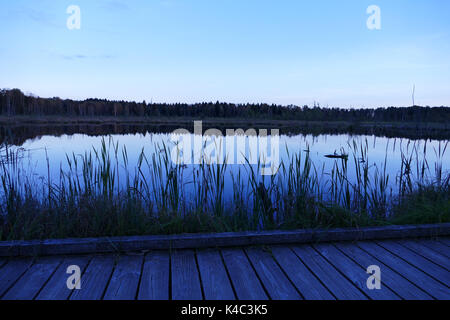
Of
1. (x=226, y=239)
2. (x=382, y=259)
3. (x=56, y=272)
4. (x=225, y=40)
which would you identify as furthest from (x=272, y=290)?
(x=225, y=40)

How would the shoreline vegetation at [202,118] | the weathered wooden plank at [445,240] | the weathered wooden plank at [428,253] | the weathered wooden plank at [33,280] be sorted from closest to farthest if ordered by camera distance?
the weathered wooden plank at [33,280]
the weathered wooden plank at [428,253]
the weathered wooden plank at [445,240]
the shoreline vegetation at [202,118]

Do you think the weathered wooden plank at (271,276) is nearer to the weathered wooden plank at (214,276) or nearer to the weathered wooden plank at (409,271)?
the weathered wooden plank at (214,276)

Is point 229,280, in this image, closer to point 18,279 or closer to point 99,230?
point 18,279

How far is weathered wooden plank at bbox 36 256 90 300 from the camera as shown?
4.59 feet

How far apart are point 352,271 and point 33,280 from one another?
68.8 inches

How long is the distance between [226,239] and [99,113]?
138ft

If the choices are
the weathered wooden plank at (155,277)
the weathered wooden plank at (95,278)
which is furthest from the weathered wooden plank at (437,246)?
the weathered wooden plank at (95,278)

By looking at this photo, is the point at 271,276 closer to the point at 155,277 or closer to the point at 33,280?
the point at 155,277

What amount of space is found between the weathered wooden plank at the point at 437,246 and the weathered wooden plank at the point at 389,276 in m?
0.51

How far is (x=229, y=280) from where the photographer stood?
1575mm

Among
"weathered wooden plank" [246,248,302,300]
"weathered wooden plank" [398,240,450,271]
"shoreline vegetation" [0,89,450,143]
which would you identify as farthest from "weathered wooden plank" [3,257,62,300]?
"shoreline vegetation" [0,89,450,143]

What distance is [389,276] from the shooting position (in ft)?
5.36

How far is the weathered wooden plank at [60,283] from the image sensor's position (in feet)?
4.59
